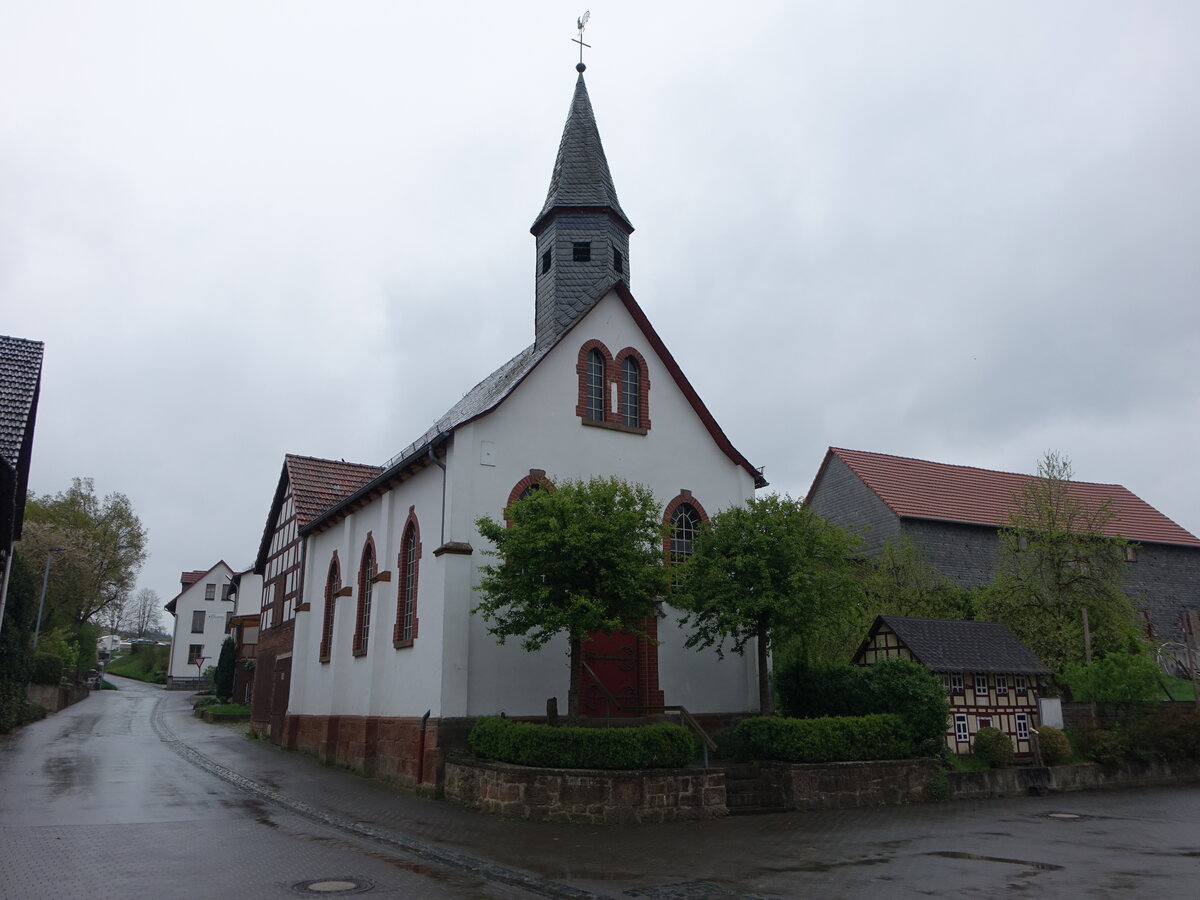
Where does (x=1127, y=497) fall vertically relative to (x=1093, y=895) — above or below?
above

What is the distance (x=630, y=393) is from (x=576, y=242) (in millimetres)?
4379

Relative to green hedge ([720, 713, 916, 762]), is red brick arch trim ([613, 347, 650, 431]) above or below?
above

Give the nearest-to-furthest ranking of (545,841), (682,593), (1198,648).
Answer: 1. (545,841)
2. (682,593)
3. (1198,648)

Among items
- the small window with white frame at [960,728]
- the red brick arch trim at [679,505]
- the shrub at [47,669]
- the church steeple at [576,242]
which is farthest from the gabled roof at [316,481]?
the small window with white frame at [960,728]

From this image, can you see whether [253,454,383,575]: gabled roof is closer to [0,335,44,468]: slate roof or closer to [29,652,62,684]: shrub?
[0,335,44,468]: slate roof

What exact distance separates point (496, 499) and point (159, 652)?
7987 cm

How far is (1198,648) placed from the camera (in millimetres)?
30922

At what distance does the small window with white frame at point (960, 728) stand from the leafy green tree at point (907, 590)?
6.23 metres

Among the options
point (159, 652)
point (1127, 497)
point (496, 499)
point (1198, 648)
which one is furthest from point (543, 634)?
point (159, 652)

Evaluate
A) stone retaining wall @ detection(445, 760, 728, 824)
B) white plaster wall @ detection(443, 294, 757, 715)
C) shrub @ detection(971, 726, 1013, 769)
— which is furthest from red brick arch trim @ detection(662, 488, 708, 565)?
shrub @ detection(971, 726, 1013, 769)

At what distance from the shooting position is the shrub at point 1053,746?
66.6 feet

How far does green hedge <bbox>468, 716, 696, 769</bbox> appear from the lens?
1462 centimetres

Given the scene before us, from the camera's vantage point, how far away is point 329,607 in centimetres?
2669

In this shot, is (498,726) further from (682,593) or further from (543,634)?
(682,593)
